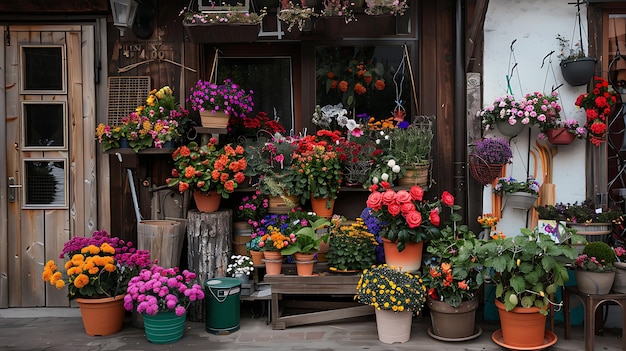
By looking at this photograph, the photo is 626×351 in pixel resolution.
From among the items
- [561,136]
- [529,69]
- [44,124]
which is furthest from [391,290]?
[44,124]

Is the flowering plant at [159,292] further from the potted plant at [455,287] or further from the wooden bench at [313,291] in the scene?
the potted plant at [455,287]

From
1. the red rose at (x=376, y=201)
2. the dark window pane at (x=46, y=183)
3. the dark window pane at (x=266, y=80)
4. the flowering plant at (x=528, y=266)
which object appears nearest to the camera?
the flowering plant at (x=528, y=266)

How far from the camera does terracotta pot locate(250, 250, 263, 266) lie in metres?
5.68

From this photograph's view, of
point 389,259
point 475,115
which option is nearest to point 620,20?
point 475,115

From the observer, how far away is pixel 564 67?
5.63 metres

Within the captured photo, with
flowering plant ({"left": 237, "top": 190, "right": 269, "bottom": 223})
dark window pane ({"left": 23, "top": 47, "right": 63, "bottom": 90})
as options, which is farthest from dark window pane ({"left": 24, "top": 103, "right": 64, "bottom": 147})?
flowering plant ({"left": 237, "top": 190, "right": 269, "bottom": 223})

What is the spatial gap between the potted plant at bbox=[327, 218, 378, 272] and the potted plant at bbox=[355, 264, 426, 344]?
23cm

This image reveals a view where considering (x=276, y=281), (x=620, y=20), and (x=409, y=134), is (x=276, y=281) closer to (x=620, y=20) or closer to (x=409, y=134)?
(x=409, y=134)

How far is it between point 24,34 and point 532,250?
5.41 m

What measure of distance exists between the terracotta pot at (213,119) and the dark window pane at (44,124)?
1581 millimetres

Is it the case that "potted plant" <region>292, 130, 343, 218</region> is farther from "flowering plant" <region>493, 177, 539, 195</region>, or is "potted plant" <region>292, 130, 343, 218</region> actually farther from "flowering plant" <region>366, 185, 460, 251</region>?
"flowering plant" <region>493, 177, 539, 195</region>

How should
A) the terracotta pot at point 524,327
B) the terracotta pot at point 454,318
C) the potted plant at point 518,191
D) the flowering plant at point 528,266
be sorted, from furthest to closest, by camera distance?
the potted plant at point 518,191
the terracotta pot at point 454,318
the terracotta pot at point 524,327
the flowering plant at point 528,266

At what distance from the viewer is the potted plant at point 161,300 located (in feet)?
16.1

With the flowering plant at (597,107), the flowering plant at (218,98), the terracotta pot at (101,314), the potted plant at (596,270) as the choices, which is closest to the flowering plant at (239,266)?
the terracotta pot at (101,314)
